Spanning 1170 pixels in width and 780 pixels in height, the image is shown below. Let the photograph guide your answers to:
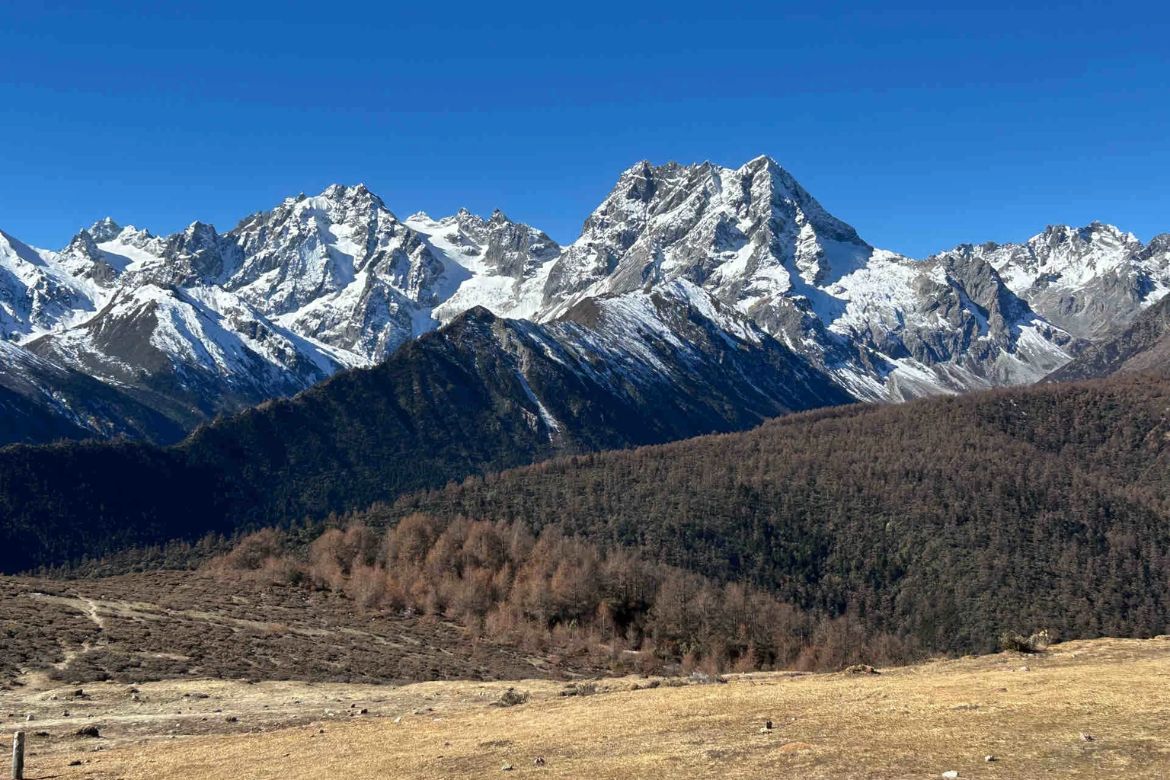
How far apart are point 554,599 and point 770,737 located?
107342 mm

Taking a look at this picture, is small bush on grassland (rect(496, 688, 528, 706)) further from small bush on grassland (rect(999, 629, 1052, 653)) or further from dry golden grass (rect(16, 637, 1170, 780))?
small bush on grassland (rect(999, 629, 1052, 653))

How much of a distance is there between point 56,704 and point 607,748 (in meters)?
34.8

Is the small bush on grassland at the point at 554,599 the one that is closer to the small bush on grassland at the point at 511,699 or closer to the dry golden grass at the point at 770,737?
the small bush on grassland at the point at 511,699

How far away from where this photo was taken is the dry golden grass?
31.5 m

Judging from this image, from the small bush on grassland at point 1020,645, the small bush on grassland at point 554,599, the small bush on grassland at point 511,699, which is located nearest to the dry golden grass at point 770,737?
the small bush on grassland at point 511,699

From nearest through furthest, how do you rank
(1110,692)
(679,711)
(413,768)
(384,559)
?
(413,768) → (1110,692) → (679,711) → (384,559)

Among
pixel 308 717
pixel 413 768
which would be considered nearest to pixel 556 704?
pixel 308 717

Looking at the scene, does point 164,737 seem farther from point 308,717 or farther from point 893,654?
point 893,654

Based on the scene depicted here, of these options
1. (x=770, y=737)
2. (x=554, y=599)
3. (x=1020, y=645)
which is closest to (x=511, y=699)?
(x=770, y=737)

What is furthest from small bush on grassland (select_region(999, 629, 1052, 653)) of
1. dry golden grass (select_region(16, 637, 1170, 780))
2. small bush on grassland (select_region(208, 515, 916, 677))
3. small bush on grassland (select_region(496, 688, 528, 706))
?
small bush on grassland (select_region(208, 515, 916, 677))

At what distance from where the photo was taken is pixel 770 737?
36.2m

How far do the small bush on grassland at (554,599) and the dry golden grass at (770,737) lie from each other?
56.4 m

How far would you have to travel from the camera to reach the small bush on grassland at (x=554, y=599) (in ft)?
407

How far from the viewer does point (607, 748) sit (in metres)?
36.8
